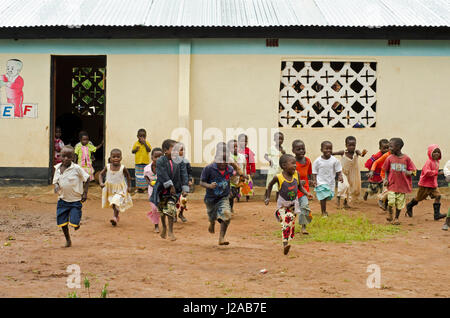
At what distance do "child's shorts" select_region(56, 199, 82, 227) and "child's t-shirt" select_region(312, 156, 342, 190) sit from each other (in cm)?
389

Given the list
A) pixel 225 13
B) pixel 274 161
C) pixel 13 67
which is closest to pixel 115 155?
pixel 274 161

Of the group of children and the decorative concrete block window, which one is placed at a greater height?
the decorative concrete block window

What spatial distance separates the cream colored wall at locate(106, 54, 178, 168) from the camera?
12.2 meters

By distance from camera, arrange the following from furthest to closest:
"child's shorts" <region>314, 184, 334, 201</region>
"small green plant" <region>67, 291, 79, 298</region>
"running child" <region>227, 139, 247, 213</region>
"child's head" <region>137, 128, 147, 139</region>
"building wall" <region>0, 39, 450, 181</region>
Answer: "building wall" <region>0, 39, 450, 181</region>
"child's head" <region>137, 128, 147, 139</region>
"running child" <region>227, 139, 247, 213</region>
"child's shorts" <region>314, 184, 334, 201</region>
"small green plant" <region>67, 291, 79, 298</region>

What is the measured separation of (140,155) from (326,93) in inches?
169

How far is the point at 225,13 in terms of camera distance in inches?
495

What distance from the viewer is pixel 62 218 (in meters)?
7.04

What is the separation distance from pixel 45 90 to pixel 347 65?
6678mm

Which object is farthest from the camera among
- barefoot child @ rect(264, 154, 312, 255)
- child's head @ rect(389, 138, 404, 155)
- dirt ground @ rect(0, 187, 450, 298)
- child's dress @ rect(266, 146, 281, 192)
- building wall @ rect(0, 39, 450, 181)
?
Answer: building wall @ rect(0, 39, 450, 181)

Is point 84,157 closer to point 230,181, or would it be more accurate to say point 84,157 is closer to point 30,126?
point 30,126

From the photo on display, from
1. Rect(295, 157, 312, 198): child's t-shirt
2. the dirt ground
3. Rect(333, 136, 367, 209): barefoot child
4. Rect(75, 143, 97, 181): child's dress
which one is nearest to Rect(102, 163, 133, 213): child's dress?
the dirt ground

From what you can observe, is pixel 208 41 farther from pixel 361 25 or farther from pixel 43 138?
pixel 43 138

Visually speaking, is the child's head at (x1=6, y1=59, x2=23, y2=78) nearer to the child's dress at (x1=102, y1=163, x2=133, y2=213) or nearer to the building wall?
the building wall

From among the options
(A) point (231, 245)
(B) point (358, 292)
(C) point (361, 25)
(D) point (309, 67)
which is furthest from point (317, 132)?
(B) point (358, 292)
